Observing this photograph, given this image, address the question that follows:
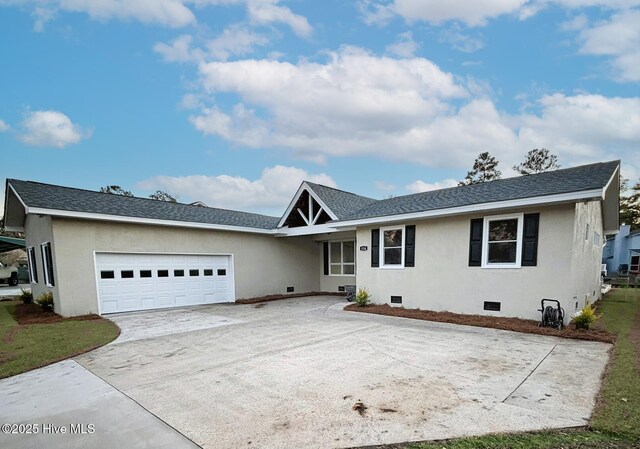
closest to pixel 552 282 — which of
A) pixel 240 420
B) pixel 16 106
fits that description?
pixel 240 420

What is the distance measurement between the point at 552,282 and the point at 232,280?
37.1 feet

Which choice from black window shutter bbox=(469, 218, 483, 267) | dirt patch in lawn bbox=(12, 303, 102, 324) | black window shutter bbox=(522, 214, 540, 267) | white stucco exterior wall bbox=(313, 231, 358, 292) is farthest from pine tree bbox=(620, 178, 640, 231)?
dirt patch in lawn bbox=(12, 303, 102, 324)

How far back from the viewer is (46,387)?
419 cm

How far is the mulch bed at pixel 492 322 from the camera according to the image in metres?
6.42

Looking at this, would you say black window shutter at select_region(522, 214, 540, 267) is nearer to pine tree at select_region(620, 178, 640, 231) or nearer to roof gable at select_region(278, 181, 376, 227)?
roof gable at select_region(278, 181, 376, 227)

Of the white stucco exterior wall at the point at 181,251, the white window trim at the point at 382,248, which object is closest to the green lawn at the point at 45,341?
the white stucco exterior wall at the point at 181,251

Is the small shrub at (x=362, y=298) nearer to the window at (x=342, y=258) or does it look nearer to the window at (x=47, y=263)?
the window at (x=342, y=258)

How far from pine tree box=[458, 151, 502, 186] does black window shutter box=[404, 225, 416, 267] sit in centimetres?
2478

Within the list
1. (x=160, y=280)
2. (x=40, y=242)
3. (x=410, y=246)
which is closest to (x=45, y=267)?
(x=40, y=242)

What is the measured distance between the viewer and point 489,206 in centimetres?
804

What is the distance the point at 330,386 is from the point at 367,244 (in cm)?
764

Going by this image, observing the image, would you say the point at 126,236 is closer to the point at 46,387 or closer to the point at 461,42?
the point at 46,387

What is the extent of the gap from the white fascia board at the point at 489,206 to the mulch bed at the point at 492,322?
2885mm

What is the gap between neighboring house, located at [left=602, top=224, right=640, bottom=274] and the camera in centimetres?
2488
